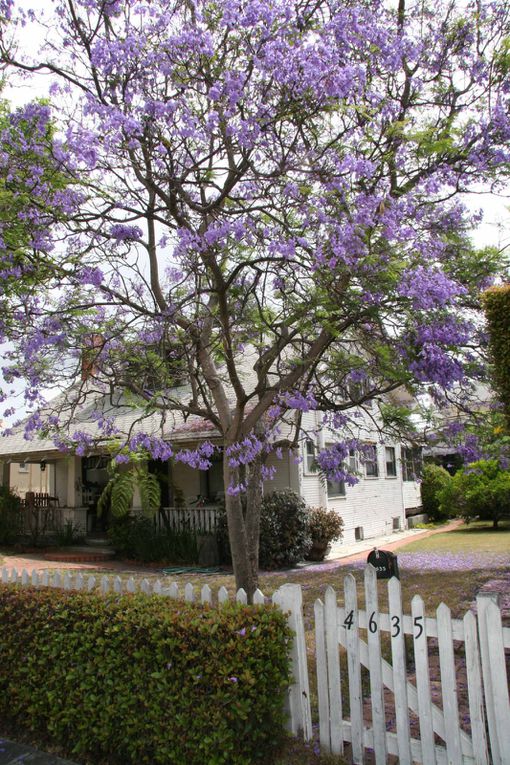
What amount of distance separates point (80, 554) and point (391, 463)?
40.4 feet

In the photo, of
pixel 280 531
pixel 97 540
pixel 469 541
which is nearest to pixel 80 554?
pixel 97 540

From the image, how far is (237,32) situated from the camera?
6.45 meters

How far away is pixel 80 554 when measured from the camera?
16.7 m

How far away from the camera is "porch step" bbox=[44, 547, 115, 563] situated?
16.3 m

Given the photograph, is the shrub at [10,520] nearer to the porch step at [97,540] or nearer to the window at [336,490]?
the porch step at [97,540]

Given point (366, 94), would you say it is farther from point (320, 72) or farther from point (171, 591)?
point (171, 591)

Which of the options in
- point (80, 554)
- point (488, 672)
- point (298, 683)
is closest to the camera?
point (488, 672)

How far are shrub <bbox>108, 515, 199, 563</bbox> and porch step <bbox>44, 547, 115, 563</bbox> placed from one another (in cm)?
42

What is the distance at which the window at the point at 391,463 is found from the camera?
23680 millimetres

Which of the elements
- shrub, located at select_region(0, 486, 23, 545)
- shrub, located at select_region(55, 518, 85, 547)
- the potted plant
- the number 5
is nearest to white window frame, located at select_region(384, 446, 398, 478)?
the potted plant

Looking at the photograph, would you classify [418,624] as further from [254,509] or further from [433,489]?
[433,489]

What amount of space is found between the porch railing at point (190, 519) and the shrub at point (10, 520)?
16.6 feet

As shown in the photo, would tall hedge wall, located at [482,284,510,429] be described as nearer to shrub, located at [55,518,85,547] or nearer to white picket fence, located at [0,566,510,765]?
white picket fence, located at [0,566,510,765]

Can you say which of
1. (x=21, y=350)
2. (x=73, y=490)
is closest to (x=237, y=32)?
(x=21, y=350)
